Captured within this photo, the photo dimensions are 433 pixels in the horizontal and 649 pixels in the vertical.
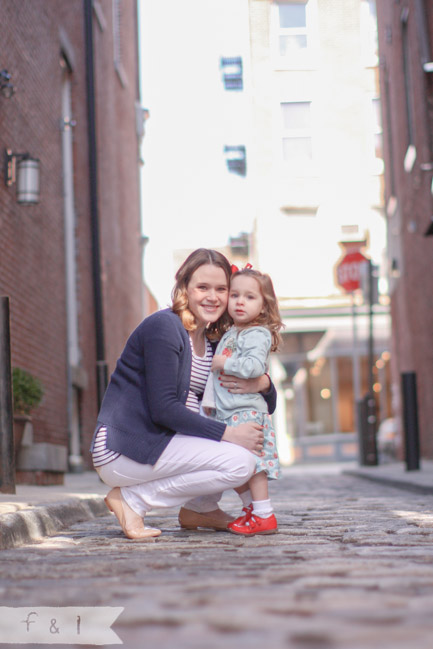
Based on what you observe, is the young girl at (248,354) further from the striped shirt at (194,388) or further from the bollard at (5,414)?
the bollard at (5,414)

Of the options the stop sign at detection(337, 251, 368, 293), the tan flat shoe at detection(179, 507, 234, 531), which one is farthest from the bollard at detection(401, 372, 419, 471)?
the stop sign at detection(337, 251, 368, 293)

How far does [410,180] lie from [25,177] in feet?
26.4

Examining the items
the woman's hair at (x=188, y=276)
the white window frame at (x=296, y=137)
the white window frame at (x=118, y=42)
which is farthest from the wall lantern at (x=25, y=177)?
the white window frame at (x=296, y=137)

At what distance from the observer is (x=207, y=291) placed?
4.61 meters

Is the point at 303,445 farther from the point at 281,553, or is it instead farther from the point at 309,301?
the point at 281,553

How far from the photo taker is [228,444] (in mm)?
4391

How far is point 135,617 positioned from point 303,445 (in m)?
25.8

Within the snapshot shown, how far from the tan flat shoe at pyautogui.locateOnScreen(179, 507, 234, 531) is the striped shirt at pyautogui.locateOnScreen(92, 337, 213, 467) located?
1.75 feet

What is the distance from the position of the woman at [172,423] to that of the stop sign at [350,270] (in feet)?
56.6

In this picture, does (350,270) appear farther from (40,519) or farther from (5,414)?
(40,519)

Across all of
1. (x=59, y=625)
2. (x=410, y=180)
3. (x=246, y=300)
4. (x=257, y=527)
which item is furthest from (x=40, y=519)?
(x=410, y=180)

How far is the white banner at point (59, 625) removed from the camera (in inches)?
92.4

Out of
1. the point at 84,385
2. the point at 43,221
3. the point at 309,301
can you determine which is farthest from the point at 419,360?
the point at 309,301

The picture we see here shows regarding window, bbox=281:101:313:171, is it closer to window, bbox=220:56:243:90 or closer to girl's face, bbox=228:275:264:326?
window, bbox=220:56:243:90
